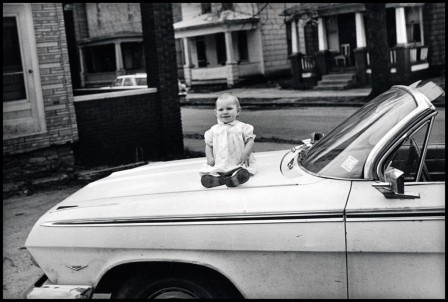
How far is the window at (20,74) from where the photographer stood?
9.42 metres

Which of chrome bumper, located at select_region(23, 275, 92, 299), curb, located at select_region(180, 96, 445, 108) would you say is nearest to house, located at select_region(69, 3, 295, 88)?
curb, located at select_region(180, 96, 445, 108)

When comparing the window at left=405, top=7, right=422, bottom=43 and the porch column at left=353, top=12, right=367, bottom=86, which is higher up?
the window at left=405, top=7, right=422, bottom=43

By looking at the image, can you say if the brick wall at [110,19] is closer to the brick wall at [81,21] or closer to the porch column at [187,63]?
the brick wall at [81,21]

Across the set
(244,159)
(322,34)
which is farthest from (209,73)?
(244,159)

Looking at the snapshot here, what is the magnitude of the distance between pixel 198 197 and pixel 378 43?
630 inches

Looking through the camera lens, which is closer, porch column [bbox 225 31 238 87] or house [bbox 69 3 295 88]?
porch column [bbox 225 31 238 87]

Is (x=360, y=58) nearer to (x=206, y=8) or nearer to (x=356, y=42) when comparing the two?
(x=356, y=42)

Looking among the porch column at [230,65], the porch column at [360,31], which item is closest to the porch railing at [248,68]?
the porch column at [230,65]

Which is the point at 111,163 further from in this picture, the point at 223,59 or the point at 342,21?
the point at 223,59

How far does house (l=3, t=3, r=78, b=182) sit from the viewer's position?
9.47 m

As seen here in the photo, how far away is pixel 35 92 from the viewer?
9.67 metres

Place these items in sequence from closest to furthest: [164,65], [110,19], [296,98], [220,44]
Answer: [164,65], [296,98], [220,44], [110,19]

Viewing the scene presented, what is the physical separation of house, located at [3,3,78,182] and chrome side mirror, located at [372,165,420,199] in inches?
306

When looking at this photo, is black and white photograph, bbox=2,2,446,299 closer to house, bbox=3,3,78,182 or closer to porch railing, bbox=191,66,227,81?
house, bbox=3,3,78,182
